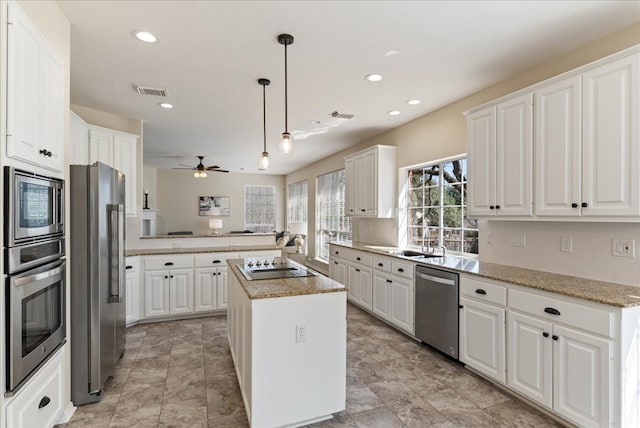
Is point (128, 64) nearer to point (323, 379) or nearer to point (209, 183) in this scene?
point (323, 379)

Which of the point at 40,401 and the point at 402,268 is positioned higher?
the point at 402,268

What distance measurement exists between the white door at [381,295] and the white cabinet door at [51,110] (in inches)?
133

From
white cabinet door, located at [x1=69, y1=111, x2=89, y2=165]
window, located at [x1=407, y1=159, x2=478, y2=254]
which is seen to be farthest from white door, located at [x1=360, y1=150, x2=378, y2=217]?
white cabinet door, located at [x1=69, y1=111, x2=89, y2=165]

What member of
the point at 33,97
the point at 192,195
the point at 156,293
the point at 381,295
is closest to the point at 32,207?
the point at 33,97

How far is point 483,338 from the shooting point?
2.73 m

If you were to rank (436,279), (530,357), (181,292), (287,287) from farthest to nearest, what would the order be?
(181,292) < (436,279) < (530,357) < (287,287)

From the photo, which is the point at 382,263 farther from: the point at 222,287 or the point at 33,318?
the point at 33,318

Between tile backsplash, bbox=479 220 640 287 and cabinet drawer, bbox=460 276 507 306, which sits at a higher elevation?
tile backsplash, bbox=479 220 640 287

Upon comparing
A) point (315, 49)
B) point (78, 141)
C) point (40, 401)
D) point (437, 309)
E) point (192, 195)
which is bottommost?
point (40, 401)

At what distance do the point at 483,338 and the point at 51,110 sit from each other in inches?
136

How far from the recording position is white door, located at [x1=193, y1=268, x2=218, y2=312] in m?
4.41

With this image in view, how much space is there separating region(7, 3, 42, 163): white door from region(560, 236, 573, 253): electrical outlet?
12.0 ft

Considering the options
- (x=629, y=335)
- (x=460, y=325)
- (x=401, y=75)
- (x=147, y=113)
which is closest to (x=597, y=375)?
(x=629, y=335)

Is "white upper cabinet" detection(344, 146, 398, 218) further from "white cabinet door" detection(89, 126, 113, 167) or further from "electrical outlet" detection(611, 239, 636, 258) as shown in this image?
"white cabinet door" detection(89, 126, 113, 167)
